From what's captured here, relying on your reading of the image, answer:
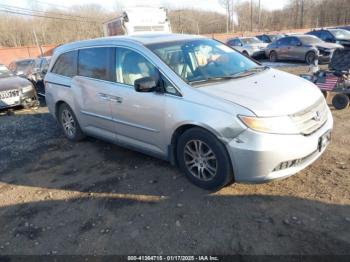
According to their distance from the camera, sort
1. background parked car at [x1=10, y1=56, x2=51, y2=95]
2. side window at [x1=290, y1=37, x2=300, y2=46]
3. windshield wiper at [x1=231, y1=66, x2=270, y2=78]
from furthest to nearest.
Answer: side window at [x1=290, y1=37, x2=300, y2=46] → background parked car at [x1=10, y1=56, x2=51, y2=95] → windshield wiper at [x1=231, y1=66, x2=270, y2=78]

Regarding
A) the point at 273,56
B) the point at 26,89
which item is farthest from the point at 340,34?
the point at 26,89

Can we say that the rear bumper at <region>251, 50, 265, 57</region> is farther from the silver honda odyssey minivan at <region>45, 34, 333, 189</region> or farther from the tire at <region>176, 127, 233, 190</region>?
the tire at <region>176, 127, 233, 190</region>

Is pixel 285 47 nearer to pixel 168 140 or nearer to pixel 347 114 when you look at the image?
pixel 347 114

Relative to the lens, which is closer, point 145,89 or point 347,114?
point 145,89

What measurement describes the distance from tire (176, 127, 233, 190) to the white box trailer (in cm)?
1199

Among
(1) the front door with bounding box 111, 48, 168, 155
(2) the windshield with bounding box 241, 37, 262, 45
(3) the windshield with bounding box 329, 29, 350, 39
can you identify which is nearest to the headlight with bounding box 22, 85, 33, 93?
(1) the front door with bounding box 111, 48, 168, 155

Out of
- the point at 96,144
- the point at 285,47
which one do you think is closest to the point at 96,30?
the point at 285,47

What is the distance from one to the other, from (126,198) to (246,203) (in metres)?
1.41

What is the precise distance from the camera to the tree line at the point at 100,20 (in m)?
49.1

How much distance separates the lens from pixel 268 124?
3.24 metres

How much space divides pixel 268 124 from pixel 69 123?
4036 mm

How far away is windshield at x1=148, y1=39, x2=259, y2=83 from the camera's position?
4.06 meters

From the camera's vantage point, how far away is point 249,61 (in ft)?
15.8

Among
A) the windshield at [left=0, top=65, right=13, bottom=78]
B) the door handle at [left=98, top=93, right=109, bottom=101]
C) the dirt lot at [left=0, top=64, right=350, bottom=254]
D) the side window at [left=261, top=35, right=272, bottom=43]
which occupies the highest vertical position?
the door handle at [left=98, top=93, right=109, bottom=101]
